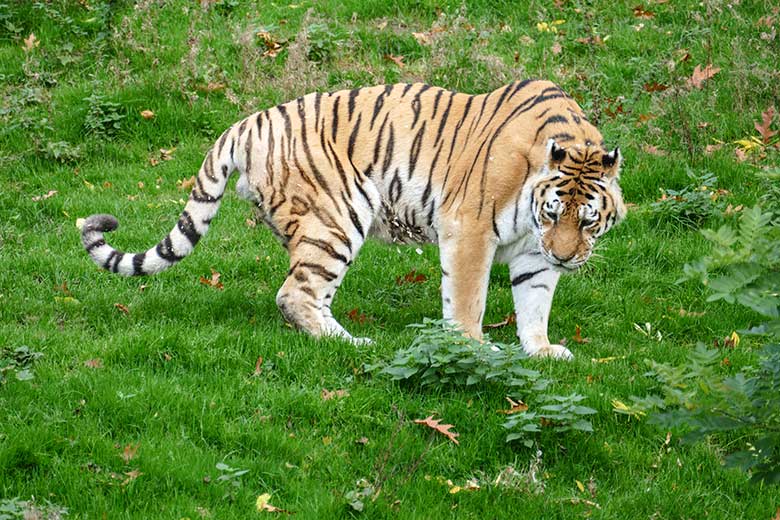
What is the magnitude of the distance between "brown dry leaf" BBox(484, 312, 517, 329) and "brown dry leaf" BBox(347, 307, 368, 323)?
83 cm

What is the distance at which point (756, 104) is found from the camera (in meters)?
9.84

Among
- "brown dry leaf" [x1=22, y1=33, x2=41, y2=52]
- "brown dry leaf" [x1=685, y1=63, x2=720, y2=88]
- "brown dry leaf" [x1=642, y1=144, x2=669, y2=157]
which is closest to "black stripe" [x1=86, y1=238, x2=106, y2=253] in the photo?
"brown dry leaf" [x1=642, y1=144, x2=669, y2=157]

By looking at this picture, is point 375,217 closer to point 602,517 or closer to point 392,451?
point 392,451

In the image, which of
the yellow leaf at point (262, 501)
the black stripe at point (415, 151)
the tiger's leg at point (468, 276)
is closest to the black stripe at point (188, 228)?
the black stripe at point (415, 151)

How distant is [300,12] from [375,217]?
5471mm

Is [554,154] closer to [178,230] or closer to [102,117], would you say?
[178,230]

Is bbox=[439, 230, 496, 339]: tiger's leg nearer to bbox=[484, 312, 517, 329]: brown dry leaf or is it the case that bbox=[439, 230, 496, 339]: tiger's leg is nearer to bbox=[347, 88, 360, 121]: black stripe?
bbox=[484, 312, 517, 329]: brown dry leaf

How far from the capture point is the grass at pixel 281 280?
4.97 metres

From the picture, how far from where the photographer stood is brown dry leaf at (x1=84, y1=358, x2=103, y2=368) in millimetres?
5801

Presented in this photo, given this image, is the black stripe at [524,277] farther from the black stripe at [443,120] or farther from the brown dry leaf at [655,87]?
the brown dry leaf at [655,87]

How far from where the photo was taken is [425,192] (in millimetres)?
6938

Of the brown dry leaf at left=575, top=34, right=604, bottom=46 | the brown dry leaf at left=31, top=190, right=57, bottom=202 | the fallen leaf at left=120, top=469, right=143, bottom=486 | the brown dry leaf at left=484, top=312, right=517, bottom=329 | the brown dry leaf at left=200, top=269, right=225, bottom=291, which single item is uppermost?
the brown dry leaf at left=575, top=34, right=604, bottom=46

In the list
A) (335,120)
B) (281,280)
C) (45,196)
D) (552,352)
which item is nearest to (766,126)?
(552,352)

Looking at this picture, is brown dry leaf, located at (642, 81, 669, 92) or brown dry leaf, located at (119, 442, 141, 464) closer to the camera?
brown dry leaf, located at (119, 442, 141, 464)
